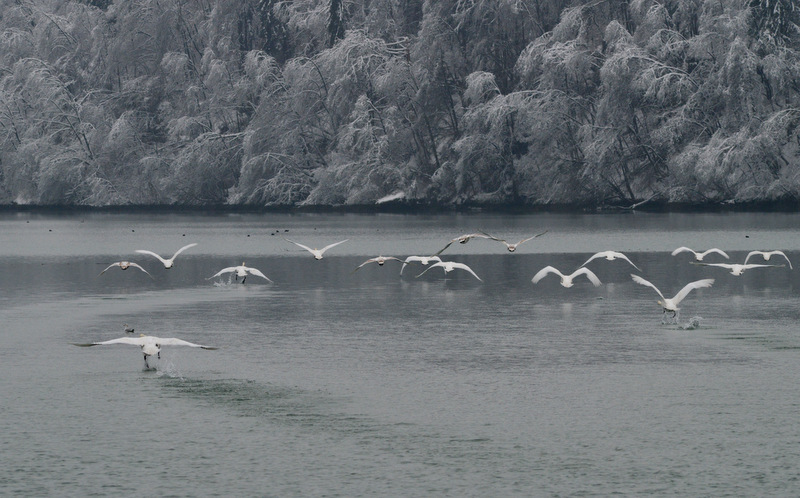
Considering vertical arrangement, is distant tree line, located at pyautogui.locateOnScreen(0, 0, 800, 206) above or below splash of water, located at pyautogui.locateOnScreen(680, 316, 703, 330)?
above

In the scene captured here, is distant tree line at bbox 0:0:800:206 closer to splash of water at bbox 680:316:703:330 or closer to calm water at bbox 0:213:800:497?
calm water at bbox 0:213:800:497

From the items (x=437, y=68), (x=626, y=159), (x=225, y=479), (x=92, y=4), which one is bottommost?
(x=225, y=479)

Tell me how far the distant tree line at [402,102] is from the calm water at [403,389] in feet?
107

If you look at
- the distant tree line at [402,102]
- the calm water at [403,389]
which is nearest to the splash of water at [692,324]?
the calm water at [403,389]

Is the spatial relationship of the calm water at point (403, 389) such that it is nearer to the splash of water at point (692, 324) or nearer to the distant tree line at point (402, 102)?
the splash of water at point (692, 324)

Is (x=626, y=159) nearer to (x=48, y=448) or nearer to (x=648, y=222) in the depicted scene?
(x=648, y=222)

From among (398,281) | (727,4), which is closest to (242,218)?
(727,4)

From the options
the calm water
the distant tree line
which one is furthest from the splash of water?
Answer: the distant tree line

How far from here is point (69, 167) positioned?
80625 millimetres

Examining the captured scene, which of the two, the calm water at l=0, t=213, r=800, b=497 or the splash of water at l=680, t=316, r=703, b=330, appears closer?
the calm water at l=0, t=213, r=800, b=497

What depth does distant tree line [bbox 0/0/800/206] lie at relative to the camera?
63219 mm

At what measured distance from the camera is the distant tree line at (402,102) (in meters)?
63.2

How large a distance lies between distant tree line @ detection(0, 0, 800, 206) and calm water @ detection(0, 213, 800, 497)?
32462mm

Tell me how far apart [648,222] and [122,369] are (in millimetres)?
45698
